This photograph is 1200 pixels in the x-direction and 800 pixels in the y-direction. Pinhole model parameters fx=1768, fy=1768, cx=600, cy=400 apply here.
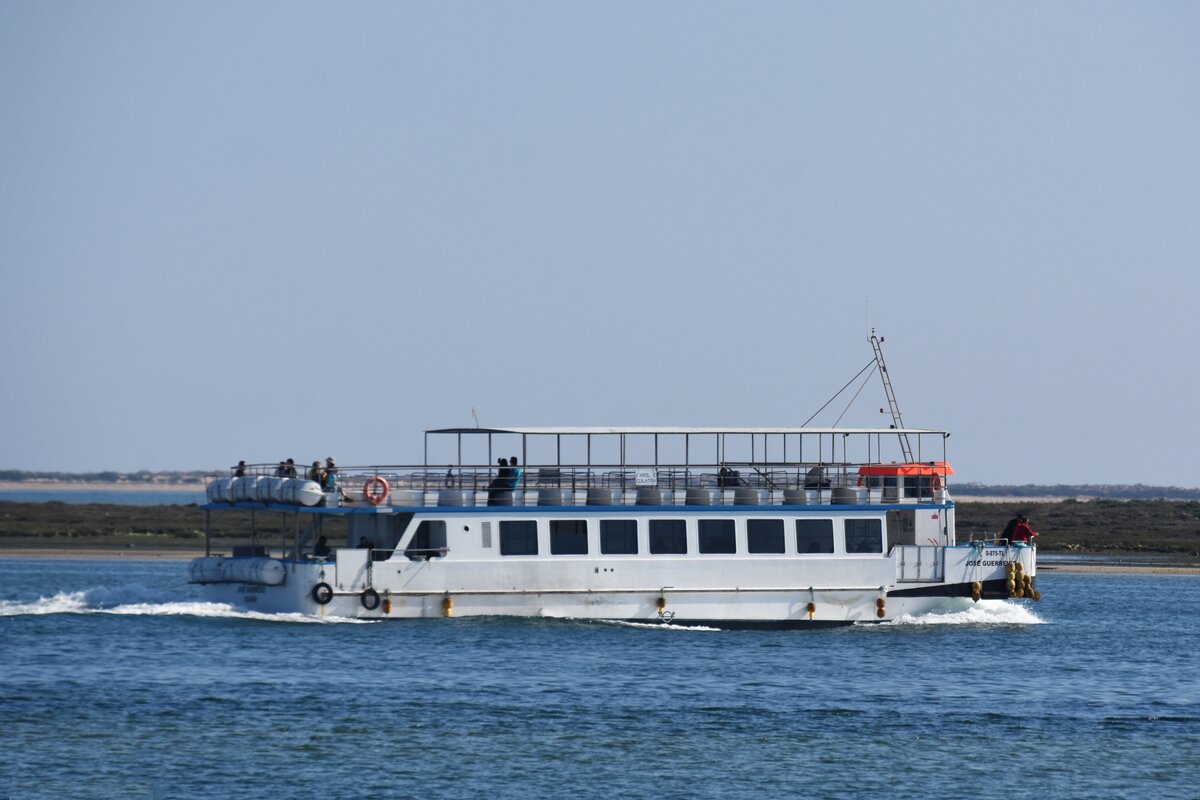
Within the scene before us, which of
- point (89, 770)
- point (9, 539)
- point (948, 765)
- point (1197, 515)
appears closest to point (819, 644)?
point (948, 765)

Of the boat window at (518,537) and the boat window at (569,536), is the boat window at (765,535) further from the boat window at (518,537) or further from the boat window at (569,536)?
the boat window at (518,537)

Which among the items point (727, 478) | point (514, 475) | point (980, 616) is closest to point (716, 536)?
point (727, 478)

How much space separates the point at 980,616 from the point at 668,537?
9200 mm

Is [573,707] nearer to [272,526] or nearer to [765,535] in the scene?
[765,535]

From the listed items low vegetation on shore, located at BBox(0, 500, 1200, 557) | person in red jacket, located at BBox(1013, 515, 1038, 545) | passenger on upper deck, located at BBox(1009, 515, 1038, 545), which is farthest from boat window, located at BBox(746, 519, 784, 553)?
low vegetation on shore, located at BBox(0, 500, 1200, 557)

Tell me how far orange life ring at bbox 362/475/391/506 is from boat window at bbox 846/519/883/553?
11.8m

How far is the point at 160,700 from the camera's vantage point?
33.0 metres

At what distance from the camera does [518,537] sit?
4375 centimetres

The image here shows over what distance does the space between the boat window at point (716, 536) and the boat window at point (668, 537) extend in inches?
16.8

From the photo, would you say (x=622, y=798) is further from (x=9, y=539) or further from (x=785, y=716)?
(x=9, y=539)

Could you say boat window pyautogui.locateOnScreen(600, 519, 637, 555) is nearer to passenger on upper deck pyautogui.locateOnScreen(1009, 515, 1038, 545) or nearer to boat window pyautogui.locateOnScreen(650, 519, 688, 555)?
boat window pyautogui.locateOnScreen(650, 519, 688, 555)

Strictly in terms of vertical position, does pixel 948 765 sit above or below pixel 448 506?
below

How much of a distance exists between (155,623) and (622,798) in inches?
788

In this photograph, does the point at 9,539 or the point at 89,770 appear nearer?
the point at 89,770
